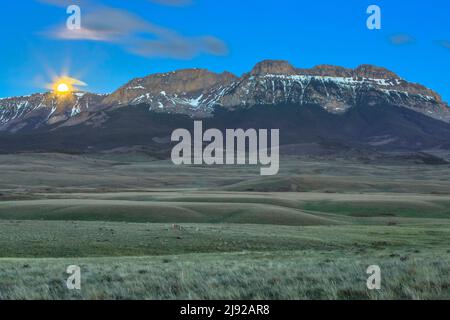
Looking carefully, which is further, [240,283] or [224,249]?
[224,249]

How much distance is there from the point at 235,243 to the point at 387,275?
70.6 ft

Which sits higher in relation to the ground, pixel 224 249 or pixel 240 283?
pixel 240 283

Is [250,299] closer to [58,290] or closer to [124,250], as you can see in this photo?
[58,290]

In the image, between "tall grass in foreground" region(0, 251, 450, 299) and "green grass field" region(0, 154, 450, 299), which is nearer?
"tall grass in foreground" region(0, 251, 450, 299)

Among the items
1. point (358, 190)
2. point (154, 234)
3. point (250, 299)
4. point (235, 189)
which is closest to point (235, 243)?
point (154, 234)

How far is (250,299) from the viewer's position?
1264cm

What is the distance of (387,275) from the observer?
1548cm

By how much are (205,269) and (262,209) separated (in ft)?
141

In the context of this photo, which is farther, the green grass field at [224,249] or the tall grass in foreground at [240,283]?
the green grass field at [224,249]

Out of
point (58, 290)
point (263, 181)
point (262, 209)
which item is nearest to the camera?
point (58, 290)

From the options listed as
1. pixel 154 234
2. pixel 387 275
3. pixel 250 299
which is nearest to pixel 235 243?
pixel 154 234

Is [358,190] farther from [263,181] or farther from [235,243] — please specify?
[235,243]
